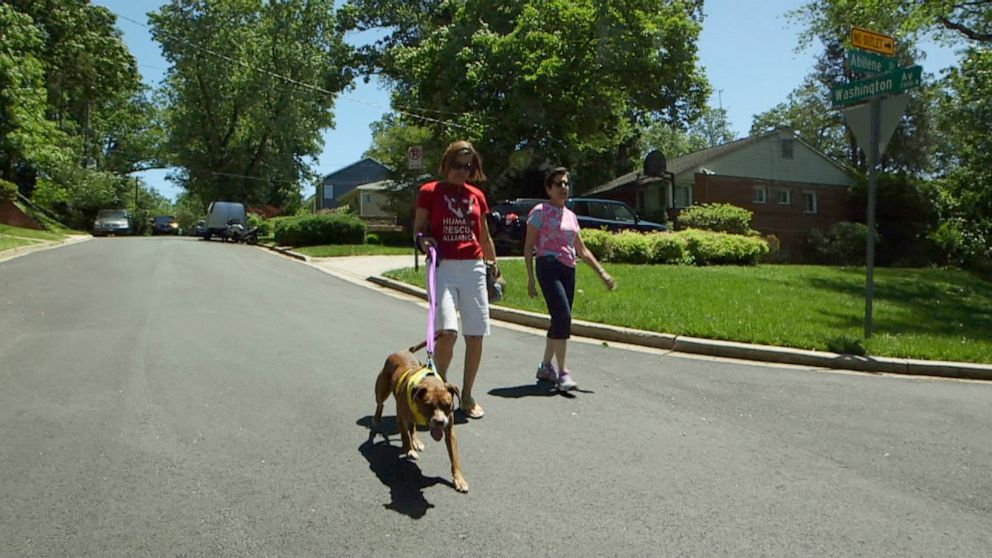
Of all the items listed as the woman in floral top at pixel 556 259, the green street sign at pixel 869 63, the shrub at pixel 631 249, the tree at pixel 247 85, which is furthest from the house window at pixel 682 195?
the woman in floral top at pixel 556 259

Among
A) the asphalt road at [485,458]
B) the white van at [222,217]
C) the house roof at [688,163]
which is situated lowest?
the asphalt road at [485,458]

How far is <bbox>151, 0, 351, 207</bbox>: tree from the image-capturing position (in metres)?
44.0

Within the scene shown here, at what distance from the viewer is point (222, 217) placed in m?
32.8

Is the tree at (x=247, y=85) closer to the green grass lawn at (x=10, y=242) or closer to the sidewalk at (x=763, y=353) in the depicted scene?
the green grass lawn at (x=10, y=242)

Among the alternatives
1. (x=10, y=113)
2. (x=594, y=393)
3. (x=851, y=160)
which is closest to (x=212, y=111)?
(x=10, y=113)

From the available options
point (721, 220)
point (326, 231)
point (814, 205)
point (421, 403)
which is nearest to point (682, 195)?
point (814, 205)

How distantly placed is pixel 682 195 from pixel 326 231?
50.2 ft

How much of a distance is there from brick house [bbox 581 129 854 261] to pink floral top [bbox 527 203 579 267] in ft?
81.2

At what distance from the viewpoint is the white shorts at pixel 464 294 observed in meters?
4.98

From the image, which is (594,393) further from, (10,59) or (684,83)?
(10,59)

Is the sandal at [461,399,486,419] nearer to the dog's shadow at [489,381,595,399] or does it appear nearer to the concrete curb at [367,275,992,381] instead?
the dog's shadow at [489,381,595,399]

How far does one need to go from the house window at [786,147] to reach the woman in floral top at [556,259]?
2956cm

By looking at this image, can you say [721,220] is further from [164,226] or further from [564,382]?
[164,226]

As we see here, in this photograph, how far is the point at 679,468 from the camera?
4477 mm
